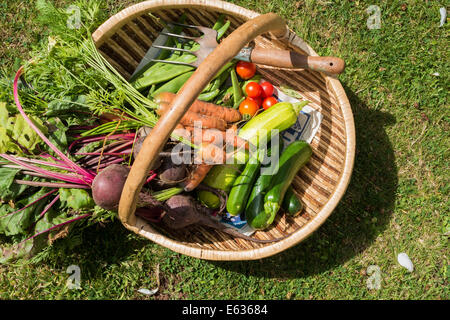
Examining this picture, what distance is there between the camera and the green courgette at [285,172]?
2.29 m

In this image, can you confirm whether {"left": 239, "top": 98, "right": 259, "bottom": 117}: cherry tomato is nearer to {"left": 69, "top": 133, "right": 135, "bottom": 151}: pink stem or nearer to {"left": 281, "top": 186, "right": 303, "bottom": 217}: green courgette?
{"left": 281, "top": 186, "right": 303, "bottom": 217}: green courgette

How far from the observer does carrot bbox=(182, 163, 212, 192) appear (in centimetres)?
222

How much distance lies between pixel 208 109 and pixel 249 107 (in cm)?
29

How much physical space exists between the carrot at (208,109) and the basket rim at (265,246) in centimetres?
54

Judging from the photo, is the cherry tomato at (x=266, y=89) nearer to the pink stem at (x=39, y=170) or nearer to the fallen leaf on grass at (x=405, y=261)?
the pink stem at (x=39, y=170)

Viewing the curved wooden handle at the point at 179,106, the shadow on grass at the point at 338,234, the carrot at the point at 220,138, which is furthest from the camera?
the shadow on grass at the point at 338,234

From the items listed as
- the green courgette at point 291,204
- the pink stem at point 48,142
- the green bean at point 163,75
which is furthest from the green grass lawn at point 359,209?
the green bean at point 163,75

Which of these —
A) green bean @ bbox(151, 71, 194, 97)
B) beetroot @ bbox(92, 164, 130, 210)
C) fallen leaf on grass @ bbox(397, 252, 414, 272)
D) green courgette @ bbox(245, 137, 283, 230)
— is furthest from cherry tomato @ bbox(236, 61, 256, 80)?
fallen leaf on grass @ bbox(397, 252, 414, 272)

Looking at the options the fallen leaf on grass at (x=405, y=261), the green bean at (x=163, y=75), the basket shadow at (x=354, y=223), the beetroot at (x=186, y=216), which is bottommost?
the fallen leaf on grass at (x=405, y=261)

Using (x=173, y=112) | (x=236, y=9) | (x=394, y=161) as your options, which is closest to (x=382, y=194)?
(x=394, y=161)

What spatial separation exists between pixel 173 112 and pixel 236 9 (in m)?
1.14

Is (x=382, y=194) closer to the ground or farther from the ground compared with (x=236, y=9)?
closer to the ground

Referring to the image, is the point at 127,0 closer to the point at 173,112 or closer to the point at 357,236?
the point at 173,112

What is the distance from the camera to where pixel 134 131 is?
7.68 ft
